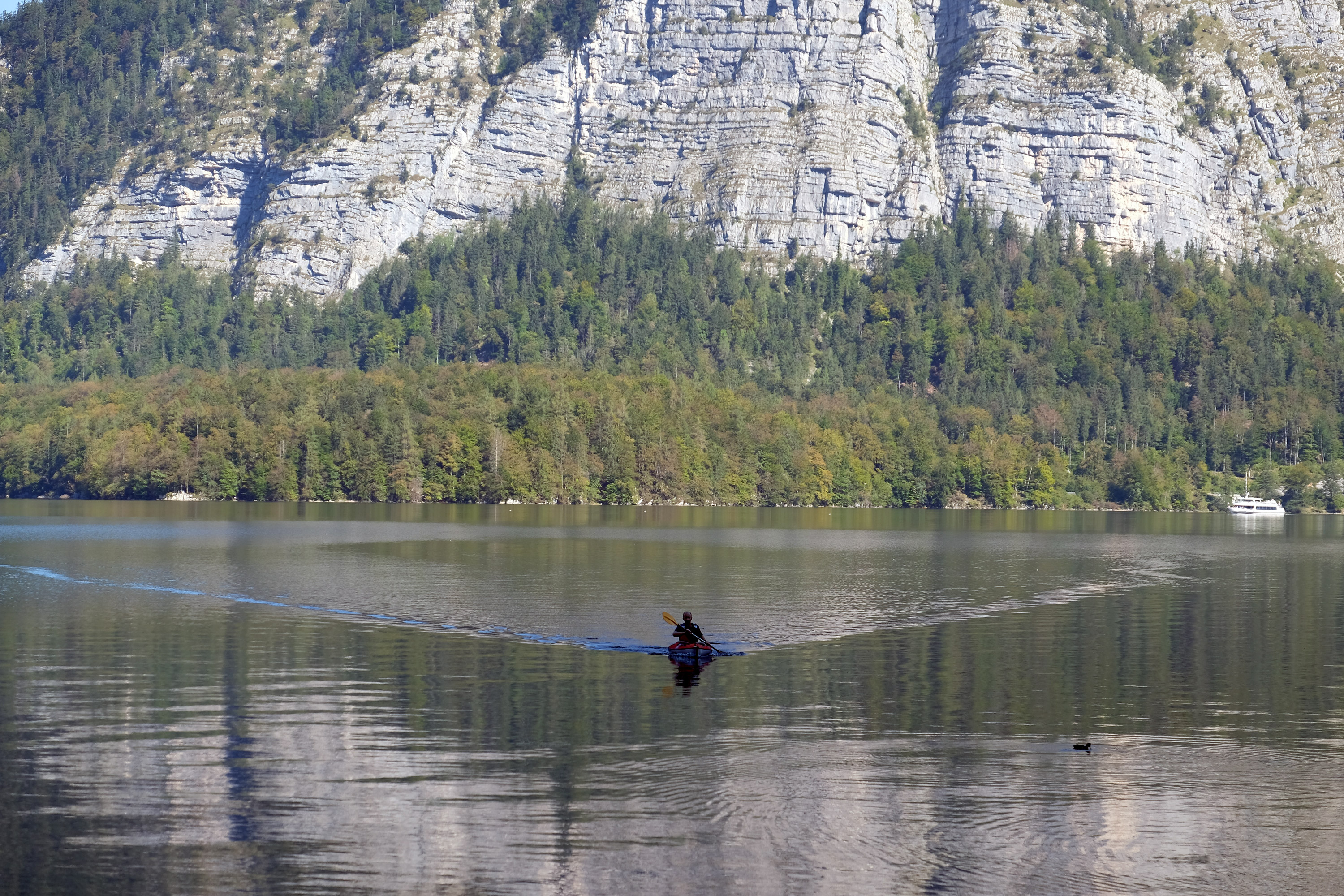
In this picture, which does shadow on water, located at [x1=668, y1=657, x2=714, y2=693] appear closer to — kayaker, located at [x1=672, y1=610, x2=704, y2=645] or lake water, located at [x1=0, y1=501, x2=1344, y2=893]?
lake water, located at [x1=0, y1=501, x2=1344, y2=893]

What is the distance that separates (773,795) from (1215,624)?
43226 millimetres

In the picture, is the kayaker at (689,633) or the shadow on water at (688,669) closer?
the shadow on water at (688,669)

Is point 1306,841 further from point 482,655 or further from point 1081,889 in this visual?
point 482,655

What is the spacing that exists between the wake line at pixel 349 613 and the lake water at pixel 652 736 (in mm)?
313

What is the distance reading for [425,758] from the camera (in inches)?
1393

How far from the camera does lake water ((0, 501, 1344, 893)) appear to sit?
91.5 ft

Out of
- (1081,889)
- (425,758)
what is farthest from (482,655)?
(1081,889)

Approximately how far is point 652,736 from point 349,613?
31.1 meters

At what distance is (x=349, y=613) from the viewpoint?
66.9 meters

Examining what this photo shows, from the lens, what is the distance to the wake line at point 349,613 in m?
57.8

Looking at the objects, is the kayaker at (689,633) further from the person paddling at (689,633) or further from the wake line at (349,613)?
the wake line at (349,613)

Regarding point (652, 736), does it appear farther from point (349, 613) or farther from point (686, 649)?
point (349, 613)

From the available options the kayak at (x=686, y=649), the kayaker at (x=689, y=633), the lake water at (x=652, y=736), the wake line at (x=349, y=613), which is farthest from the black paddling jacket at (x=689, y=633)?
the wake line at (x=349, y=613)

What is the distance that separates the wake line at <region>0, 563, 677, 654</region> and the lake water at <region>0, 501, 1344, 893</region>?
31cm
